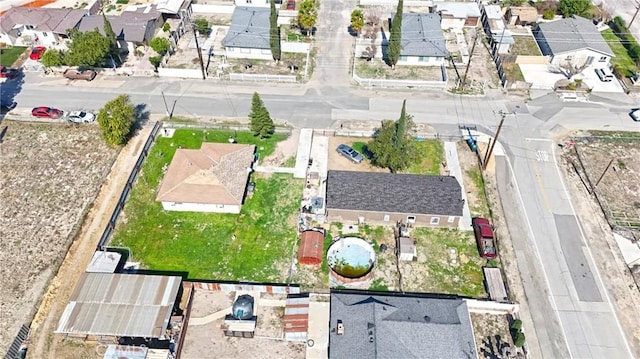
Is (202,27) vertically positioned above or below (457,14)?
below

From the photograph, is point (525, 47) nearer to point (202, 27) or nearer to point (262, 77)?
point (262, 77)

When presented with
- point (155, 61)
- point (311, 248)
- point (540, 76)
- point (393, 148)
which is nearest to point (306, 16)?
point (155, 61)

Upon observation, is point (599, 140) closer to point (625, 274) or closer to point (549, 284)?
point (625, 274)

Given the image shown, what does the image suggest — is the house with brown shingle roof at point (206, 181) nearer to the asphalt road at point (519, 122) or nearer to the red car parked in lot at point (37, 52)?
the asphalt road at point (519, 122)

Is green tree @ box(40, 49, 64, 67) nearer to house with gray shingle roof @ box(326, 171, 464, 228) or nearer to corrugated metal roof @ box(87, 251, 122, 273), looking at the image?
corrugated metal roof @ box(87, 251, 122, 273)

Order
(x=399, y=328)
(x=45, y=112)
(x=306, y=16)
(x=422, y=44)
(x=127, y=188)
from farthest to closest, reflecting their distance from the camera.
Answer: (x=306, y=16) < (x=422, y=44) < (x=45, y=112) < (x=127, y=188) < (x=399, y=328)

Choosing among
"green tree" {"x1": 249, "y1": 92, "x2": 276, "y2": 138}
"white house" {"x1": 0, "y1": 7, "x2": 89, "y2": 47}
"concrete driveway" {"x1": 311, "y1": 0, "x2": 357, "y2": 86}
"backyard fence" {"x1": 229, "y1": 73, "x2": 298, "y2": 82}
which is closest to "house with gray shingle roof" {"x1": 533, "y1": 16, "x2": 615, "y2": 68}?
"concrete driveway" {"x1": 311, "y1": 0, "x2": 357, "y2": 86}

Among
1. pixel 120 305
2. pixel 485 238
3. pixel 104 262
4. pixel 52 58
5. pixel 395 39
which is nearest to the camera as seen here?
pixel 120 305
